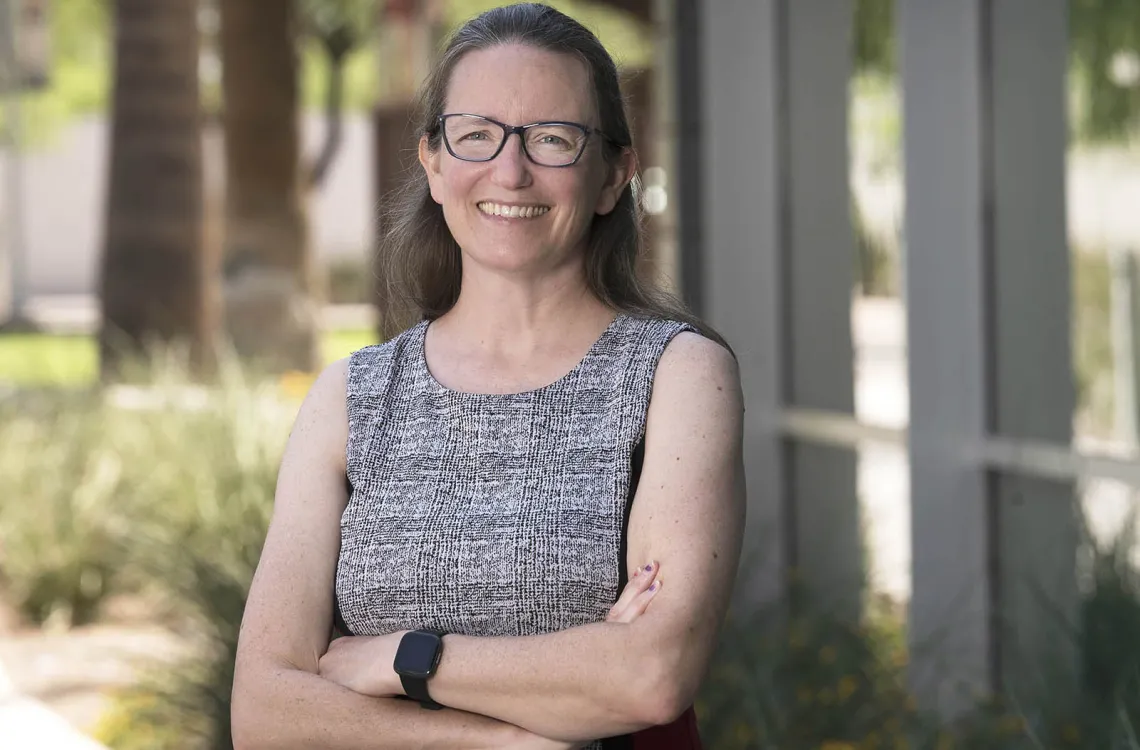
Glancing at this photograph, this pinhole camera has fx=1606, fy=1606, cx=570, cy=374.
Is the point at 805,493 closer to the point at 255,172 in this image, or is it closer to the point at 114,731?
the point at 114,731

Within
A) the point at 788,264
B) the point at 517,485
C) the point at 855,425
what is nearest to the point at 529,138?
the point at 517,485

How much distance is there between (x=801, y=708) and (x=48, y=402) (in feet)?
22.5

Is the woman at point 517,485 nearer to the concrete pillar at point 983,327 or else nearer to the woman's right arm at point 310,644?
the woman's right arm at point 310,644

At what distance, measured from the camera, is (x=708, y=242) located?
6.35 metres

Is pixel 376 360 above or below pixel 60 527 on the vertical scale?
above

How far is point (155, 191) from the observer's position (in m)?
12.6

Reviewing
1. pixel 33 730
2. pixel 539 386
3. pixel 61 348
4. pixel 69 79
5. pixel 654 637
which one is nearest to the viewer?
pixel 654 637

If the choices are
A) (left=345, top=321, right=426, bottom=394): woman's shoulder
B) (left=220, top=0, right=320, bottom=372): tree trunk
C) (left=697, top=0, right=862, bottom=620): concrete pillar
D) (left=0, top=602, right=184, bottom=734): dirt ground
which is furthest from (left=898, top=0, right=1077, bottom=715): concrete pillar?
(left=220, top=0, right=320, bottom=372): tree trunk

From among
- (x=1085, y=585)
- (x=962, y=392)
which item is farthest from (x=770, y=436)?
(x=1085, y=585)

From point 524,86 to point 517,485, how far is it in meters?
0.60

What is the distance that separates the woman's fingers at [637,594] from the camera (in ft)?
7.39

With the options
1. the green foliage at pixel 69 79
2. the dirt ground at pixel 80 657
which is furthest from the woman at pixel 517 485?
the green foliage at pixel 69 79

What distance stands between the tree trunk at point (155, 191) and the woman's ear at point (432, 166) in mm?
9980

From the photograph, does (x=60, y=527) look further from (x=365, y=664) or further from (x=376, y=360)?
(x=365, y=664)
